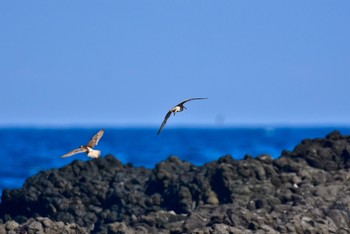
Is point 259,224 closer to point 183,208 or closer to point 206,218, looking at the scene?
point 206,218

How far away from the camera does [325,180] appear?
29.0 meters

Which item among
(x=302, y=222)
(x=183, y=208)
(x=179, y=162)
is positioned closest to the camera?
(x=302, y=222)

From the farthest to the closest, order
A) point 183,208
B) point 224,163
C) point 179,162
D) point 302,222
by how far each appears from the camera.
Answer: point 179,162 < point 224,163 < point 183,208 < point 302,222

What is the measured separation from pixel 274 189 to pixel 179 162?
18.0 feet

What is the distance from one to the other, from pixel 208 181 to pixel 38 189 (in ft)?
14.4

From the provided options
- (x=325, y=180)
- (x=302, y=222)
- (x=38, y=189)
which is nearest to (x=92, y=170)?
(x=38, y=189)

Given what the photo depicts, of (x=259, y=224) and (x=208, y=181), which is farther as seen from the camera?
(x=208, y=181)

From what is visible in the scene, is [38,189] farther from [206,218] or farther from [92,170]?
[206,218]

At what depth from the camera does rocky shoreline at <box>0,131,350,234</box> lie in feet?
82.5

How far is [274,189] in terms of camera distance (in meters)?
28.5

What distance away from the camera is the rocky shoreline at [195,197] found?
25.1 meters

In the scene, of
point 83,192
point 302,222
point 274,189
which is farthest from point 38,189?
point 302,222

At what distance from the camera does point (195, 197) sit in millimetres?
28922

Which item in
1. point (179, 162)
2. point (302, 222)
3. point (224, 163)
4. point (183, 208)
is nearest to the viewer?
point (302, 222)
